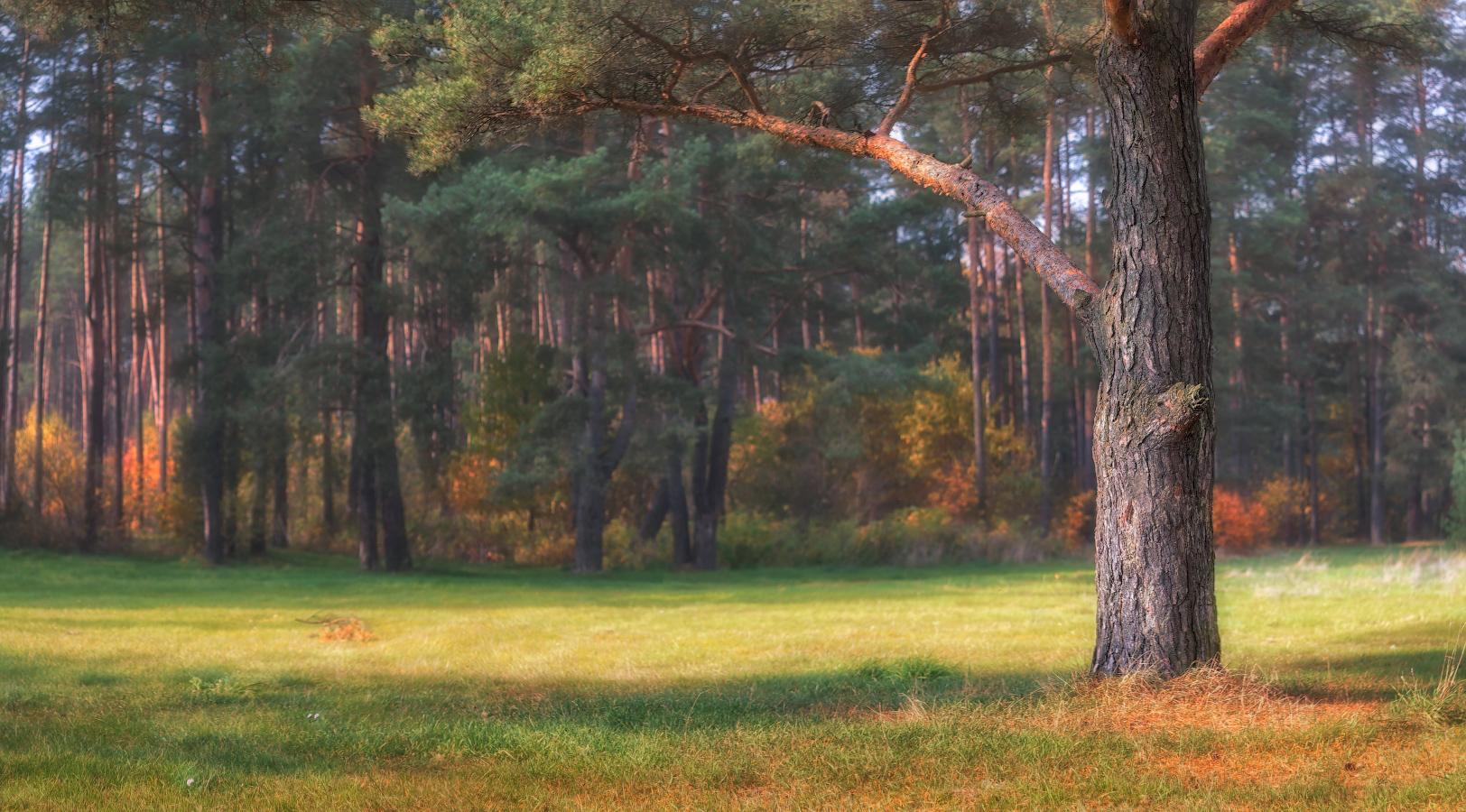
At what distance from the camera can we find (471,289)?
2342 centimetres

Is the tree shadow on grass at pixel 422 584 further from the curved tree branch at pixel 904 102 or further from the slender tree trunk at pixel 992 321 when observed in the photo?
the curved tree branch at pixel 904 102

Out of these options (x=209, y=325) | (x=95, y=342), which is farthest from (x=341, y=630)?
(x=95, y=342)

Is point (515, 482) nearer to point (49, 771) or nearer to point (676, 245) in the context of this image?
point (676, 245)

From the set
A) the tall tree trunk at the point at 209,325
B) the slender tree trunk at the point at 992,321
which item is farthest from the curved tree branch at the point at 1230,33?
the slender tree trunk at the point at 992,321

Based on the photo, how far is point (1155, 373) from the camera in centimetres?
635

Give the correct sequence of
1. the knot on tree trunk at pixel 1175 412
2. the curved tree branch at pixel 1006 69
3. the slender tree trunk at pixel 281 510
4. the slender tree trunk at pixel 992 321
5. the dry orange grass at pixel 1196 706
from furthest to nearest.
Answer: the slender tree trunk at pixel 992 321 → the slender tree trunk at pixel 281 510 → the curved tree branch at pixel 1006 69 → the knot on tree trunk at pixel 1175 412 → the dry orange grass at pixel 1196 706

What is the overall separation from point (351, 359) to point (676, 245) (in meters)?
7.40

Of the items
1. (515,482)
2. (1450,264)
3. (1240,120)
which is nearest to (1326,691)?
(515,482)

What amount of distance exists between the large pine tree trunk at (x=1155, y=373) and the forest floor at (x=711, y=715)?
0.42 meters

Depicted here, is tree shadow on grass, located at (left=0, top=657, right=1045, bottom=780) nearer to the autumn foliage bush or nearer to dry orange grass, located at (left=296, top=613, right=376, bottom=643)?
dry orange grass, located at (left=296, top=613, right=376, bottom=643)

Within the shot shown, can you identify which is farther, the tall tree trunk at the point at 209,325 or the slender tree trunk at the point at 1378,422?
the slender tree trunk at the point at 1378,422

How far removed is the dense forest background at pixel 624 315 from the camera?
74.5 ft

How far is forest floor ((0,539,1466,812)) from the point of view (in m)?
4.41

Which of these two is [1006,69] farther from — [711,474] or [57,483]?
[57,483]
